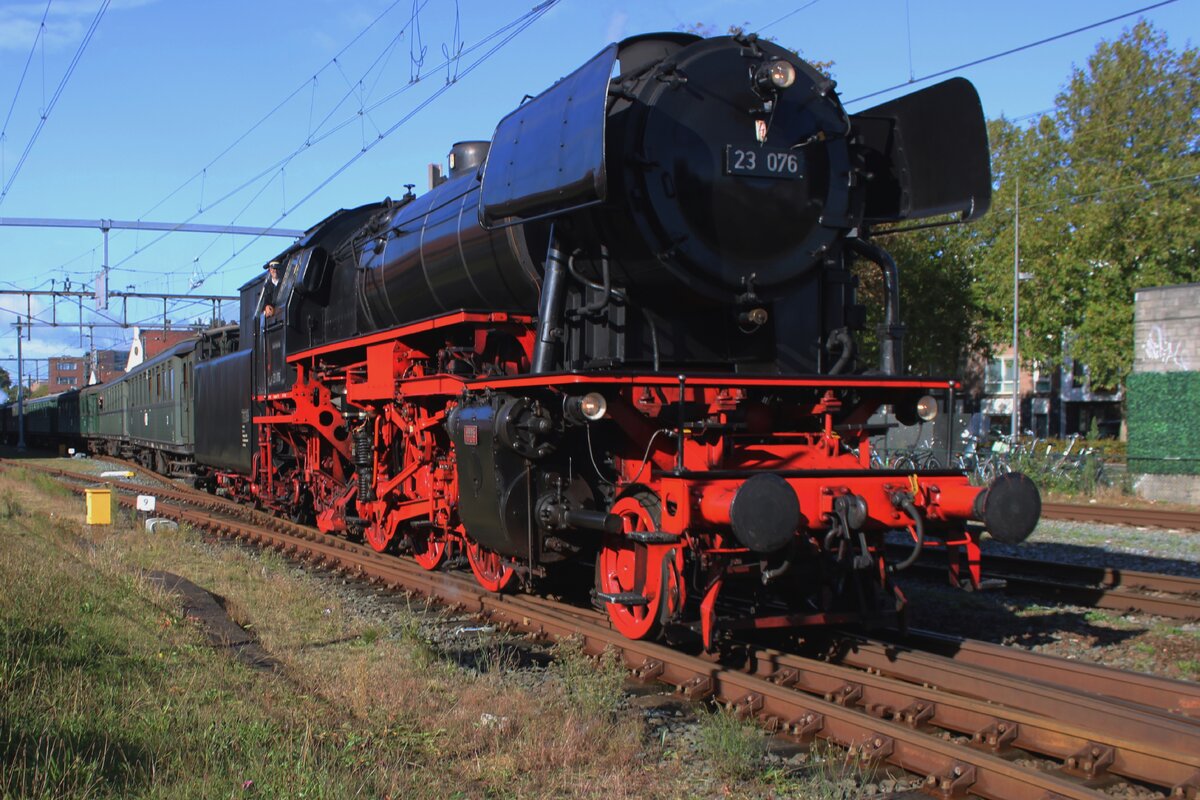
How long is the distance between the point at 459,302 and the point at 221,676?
4.16 m

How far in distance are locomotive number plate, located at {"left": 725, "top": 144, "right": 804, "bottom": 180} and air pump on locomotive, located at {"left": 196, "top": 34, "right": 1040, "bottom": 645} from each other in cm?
2

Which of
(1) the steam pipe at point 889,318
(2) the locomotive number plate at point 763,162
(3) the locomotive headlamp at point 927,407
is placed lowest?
(3) the locomotive headlamp at point 927,407

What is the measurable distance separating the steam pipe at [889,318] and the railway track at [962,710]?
77.0 inches

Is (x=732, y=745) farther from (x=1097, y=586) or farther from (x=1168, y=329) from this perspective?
(x=1168, y=329)

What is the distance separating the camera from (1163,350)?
21203 millimetres

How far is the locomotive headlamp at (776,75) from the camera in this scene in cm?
636

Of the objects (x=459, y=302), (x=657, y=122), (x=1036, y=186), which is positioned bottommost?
(x=459, y=302)

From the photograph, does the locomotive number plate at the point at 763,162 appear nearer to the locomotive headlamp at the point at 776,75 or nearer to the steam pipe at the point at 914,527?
the locomotive headlamp at the point at 776,75

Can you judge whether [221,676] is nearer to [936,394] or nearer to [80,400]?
[936,394]

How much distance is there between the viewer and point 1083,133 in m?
36.3

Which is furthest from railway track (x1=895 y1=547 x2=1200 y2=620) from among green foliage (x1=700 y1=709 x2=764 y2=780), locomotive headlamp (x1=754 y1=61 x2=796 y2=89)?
locomotive headlamp (x1=754 y1=61 x2=796 y2=89)

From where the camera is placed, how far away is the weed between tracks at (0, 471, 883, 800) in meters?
3.88

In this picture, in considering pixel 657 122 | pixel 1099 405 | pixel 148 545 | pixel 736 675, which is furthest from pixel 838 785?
pixel 1099 405

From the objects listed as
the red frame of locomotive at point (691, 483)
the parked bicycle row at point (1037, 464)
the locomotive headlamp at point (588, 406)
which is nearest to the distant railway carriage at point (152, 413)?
the red frame of locomotive at point (691, 483)
